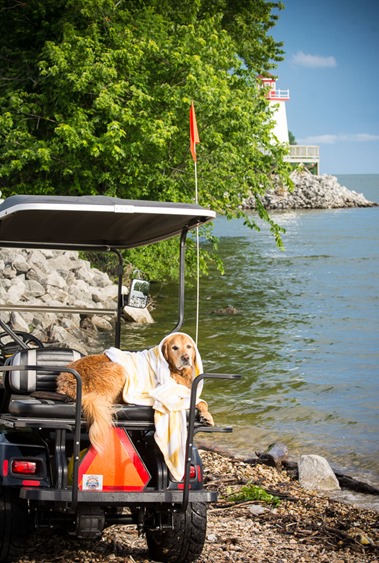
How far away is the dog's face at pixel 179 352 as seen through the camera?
562 cm

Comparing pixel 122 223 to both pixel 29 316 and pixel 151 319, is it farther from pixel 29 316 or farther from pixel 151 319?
pixel 151 319

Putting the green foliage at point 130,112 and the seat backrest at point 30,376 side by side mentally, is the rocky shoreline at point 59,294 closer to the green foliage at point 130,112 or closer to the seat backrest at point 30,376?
the green foliage at point 130,112

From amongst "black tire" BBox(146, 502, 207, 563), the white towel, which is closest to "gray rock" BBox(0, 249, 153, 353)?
"black tire" BBox(146, 502, 207, 563)

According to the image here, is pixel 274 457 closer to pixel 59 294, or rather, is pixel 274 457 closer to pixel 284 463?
pixel 284 463

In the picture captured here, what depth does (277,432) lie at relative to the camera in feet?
38.0

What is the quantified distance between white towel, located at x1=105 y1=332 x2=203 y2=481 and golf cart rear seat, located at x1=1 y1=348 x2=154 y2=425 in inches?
3.0

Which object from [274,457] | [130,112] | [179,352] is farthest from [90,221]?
[130,112]

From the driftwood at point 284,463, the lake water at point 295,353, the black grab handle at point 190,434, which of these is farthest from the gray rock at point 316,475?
the black grab handle at point 190,434

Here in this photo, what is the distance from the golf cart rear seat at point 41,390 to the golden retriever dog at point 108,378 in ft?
0.25

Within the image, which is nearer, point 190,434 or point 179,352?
point 190,434

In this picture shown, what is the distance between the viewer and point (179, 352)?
5.63 metres

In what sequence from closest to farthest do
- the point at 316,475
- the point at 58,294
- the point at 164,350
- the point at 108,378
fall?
the point at 108,378 < the point at 164,350 < the point at 316,475 < the point at 58,294

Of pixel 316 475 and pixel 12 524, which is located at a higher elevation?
pixel 12 524

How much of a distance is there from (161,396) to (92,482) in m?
0.65
